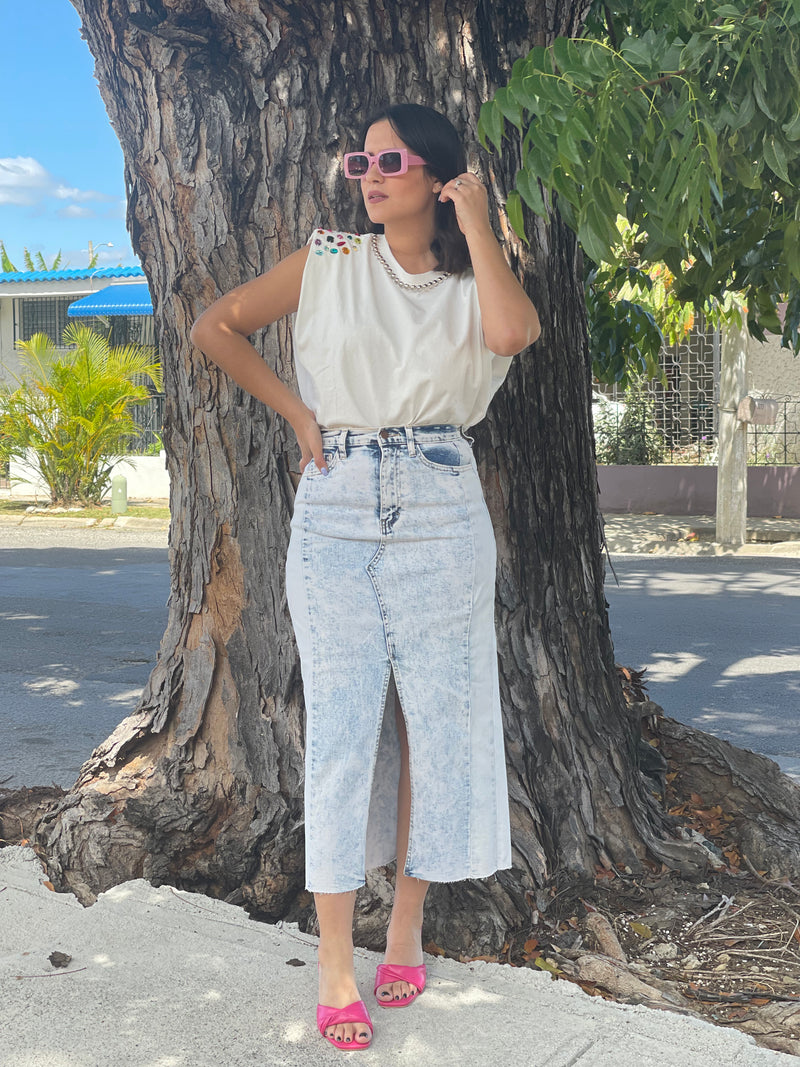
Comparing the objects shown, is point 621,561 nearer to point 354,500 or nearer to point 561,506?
point 561,506

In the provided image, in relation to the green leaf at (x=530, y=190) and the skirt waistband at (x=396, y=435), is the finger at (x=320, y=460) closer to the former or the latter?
the skirt waistband at (x=396, y=435)

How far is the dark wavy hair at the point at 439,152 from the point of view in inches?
103

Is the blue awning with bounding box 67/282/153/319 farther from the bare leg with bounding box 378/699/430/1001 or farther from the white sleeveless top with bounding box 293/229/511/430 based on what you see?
the bare leg with bounding box 378/699/430/1001

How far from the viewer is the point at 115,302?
858 inches

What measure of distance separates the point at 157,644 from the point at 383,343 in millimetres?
5603

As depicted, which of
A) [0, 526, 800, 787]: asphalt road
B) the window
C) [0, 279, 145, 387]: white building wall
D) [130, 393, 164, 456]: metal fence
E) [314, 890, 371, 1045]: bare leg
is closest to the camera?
[314, 890, 371, 1045]: bare leg

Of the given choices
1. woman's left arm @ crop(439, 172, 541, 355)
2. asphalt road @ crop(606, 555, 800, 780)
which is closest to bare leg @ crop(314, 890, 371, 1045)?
woman's left arm @ crop(439, 172, 541, 355)

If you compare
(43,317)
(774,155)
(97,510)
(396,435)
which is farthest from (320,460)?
(43,317)

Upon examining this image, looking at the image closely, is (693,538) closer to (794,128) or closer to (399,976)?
(399,976)

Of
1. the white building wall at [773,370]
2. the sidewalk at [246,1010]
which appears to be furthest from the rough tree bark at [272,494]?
the white building wall at [773,370]

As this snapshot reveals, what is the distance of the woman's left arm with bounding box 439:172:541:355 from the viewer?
2.53m

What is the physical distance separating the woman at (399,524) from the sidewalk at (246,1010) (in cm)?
11

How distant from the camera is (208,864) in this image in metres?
3.27

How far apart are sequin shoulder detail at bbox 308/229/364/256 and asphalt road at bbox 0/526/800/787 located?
3.07 m
